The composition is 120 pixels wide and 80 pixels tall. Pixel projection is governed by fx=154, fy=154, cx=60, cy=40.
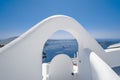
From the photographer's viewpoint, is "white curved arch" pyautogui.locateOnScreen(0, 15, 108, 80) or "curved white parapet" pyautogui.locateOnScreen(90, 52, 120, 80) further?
"white curved arch" pyautogui.locateOnScreen(0, 15, 108, 80)

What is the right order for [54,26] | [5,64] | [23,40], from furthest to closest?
[54,26], [23,40], [5,64]

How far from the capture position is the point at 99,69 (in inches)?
252

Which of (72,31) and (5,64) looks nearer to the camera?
(5,64)

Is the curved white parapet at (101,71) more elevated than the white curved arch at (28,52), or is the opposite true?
the white curved arch at (28,52)

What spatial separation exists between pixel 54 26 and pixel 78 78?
382cm

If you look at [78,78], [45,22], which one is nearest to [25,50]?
[45,22]

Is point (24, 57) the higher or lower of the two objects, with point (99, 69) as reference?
higher

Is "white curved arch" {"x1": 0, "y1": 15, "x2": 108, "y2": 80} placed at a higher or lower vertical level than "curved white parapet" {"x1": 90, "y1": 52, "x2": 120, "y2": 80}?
higher

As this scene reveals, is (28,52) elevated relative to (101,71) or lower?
elevated

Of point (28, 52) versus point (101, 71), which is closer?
point (101, 71)

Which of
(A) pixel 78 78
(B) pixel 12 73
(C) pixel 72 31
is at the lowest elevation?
(A) pixel 78 78

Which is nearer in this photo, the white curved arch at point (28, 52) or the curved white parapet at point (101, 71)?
the curved white parapet at point (101, 71)

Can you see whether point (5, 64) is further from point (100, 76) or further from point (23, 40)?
point (100, 76)

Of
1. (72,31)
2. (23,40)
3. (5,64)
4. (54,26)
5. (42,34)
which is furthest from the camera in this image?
(72,31)
